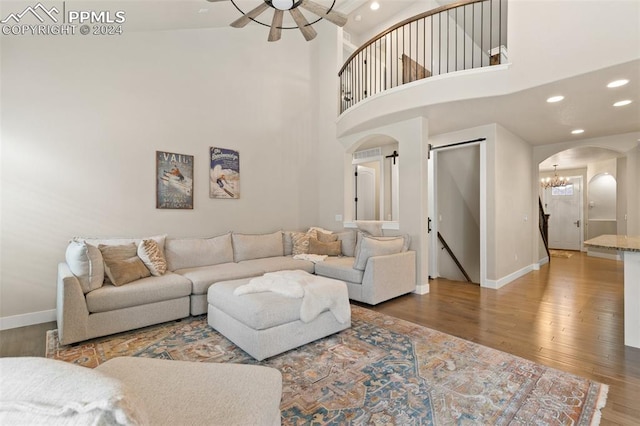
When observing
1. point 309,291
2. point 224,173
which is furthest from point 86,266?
point 224,173

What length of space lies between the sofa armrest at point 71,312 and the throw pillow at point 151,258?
74 cm

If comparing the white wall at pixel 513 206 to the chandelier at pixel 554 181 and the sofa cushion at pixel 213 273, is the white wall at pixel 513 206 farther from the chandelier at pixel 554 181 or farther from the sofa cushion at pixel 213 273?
the chandelier at pixel 554 181

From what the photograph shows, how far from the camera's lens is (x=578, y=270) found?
6004 millimetres

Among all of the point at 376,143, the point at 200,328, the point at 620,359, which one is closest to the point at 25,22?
the point at 200,328

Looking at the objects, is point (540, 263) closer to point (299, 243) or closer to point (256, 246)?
point (299, 243)

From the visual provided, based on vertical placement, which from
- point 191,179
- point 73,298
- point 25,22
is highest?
point 25,22

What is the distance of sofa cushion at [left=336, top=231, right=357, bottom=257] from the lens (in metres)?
4.84

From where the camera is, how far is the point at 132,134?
12.5 ft

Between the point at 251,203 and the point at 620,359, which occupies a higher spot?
the point at 251,203

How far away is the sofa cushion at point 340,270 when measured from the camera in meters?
3.82

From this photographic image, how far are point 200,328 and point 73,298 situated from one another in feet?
3.67

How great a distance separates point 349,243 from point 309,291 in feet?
7.57

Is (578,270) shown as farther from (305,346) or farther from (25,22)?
(25,22)

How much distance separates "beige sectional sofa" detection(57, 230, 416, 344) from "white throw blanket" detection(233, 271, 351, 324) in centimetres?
89
